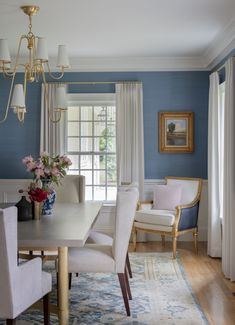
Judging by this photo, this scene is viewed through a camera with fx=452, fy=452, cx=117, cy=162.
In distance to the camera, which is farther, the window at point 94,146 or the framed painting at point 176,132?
the window at point 94,146

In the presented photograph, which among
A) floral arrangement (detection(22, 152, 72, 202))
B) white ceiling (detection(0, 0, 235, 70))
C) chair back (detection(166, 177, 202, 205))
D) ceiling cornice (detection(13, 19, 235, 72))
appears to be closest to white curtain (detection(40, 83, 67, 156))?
ceiling cornice (detection(13, 19, 235, 72))

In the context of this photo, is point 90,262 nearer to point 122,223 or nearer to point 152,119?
point 122,223

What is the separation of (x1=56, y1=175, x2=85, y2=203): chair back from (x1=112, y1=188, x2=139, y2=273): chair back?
1.73 metres

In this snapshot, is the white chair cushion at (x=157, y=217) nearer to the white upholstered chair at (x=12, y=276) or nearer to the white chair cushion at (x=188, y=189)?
the white chair cushion at (x=188, y=189)

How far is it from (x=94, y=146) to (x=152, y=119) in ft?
3.17

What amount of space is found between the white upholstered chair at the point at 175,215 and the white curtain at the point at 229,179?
3.21 ft

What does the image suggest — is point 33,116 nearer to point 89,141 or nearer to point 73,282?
point 89,141

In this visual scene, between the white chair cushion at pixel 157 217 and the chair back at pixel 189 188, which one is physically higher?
the chair back at pixel 189 188

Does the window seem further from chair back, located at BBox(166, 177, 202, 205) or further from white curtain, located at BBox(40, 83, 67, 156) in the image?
chair back, located at BBox(166, 177, 202, 205)

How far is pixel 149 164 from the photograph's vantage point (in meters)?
6.71

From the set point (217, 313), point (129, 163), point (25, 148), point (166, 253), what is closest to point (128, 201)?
point (217, 313)

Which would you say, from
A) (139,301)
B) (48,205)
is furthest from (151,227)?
(48,205)

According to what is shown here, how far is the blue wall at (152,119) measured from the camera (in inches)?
263

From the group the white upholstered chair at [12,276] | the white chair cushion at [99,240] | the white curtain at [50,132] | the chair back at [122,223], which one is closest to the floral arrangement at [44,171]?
the white chair cushion at [99,240]
